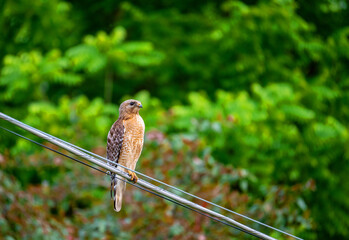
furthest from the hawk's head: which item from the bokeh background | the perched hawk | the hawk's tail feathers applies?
the bokeh background

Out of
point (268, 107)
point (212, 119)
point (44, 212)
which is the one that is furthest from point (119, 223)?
point (268, 107)

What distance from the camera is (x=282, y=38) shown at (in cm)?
1155

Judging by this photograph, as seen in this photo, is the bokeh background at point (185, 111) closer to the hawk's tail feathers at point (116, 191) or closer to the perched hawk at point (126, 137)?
the hawk's tail feathers at point (116, 191)

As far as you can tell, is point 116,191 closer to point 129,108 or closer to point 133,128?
point 133,128

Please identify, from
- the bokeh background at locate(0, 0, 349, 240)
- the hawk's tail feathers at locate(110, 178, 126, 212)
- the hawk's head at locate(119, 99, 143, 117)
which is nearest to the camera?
the hawk's head at locate(119, 99, 143, 117)

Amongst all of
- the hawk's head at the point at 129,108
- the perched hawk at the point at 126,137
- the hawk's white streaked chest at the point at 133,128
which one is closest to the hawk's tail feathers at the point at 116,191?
the perched hawk at the point at 126,137

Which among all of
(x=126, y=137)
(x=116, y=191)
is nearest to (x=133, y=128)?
(x=126, y=137)

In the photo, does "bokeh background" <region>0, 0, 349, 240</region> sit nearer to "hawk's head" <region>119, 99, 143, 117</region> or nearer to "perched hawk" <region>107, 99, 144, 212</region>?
"perched hawk" <region>107, 99, 144, 212</region>

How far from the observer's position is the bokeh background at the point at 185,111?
758 cm

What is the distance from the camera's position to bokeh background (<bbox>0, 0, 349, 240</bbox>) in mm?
7578

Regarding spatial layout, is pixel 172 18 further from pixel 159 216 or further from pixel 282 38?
pixel 159 216

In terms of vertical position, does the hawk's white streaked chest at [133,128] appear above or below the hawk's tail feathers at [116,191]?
above

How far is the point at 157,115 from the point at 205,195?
192 centimetres

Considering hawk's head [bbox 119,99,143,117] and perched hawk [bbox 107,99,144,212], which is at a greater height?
hawk's head [bbox 119,99,143,117]
